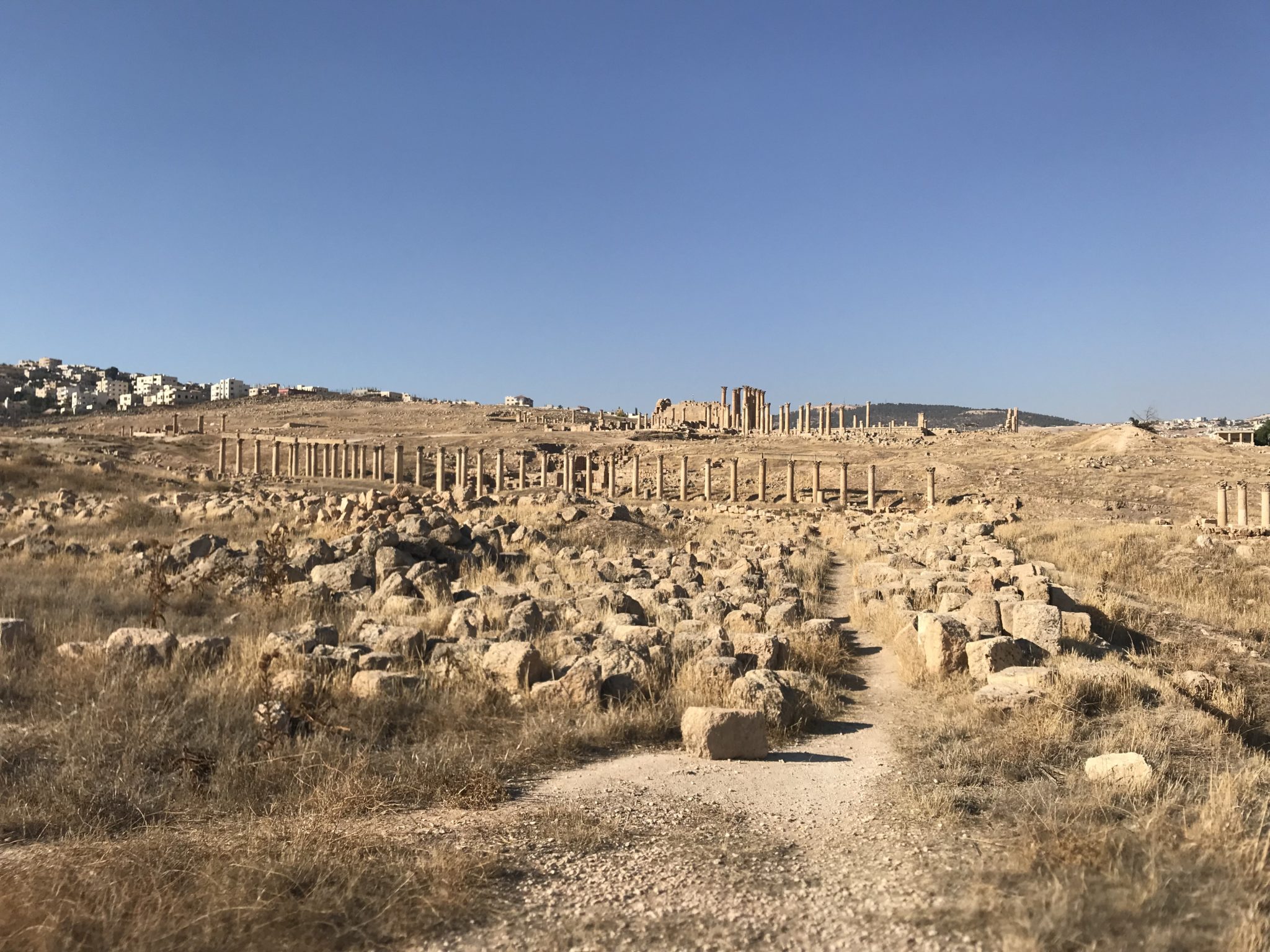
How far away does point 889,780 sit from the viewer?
19.3ft

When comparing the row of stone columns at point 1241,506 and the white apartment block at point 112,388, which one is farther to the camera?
the white apartment block at point 112,388

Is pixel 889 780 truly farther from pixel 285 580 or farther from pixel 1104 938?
pixel 285 580

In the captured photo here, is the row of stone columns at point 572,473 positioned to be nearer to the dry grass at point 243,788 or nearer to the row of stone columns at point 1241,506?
the row of stone columns at point 1241,506

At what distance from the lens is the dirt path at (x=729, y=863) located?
3.80 metres

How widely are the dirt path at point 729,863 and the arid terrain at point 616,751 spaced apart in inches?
0.9

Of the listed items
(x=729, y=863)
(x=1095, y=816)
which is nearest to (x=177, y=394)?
(x=729, y=863)

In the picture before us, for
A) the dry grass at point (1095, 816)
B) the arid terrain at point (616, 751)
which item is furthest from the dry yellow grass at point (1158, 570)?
the dry grass at point (1095, 816)

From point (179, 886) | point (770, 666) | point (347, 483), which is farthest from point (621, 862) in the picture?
point (347, 483)

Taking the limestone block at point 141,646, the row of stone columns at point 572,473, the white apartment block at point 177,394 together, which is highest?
the white apartment block at point 177,394

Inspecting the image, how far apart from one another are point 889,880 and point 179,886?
3.43m

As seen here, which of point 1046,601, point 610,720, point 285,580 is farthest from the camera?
point 285,580

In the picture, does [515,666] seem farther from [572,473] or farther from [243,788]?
[572,473]

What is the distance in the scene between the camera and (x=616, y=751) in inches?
261

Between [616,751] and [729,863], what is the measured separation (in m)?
2.20
